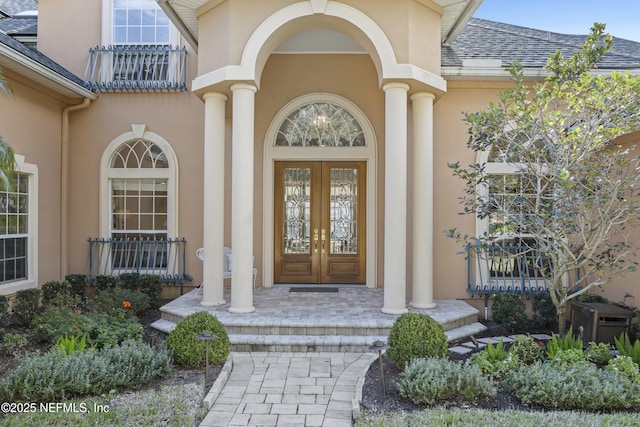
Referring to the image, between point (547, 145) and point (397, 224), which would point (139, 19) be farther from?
point (547, 145)

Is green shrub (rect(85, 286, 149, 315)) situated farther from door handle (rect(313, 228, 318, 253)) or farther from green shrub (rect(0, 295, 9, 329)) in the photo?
door handle (rect(313, 228, 318, 253))

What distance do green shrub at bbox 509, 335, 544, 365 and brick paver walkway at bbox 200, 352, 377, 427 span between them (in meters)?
1.65

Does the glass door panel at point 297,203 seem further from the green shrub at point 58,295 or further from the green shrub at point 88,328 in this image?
the green shrub at point 58,295

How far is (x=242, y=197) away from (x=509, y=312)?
4406mm

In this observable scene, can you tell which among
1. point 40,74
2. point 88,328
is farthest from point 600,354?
point 40,74

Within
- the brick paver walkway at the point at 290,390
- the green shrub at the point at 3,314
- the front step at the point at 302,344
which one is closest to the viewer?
the brick paver walkway at the point at 290,390

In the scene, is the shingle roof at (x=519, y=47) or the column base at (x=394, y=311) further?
the shingle roof at (x=519, y=47)

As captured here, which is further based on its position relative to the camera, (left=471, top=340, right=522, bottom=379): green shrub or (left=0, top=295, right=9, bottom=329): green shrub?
(left=0, top=295, right=9, bottom=329): green shrub

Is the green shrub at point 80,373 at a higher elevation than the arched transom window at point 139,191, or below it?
below

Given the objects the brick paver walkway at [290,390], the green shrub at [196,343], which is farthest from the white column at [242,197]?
the green shrub at [196,343]

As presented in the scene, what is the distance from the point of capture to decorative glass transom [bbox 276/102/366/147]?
8516 mm

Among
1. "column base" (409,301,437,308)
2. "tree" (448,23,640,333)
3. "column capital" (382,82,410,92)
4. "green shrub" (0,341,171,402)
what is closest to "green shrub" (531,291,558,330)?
"tree" (448,23,640,333)

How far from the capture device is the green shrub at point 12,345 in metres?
5.12

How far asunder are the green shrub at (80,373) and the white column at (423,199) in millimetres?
3891
